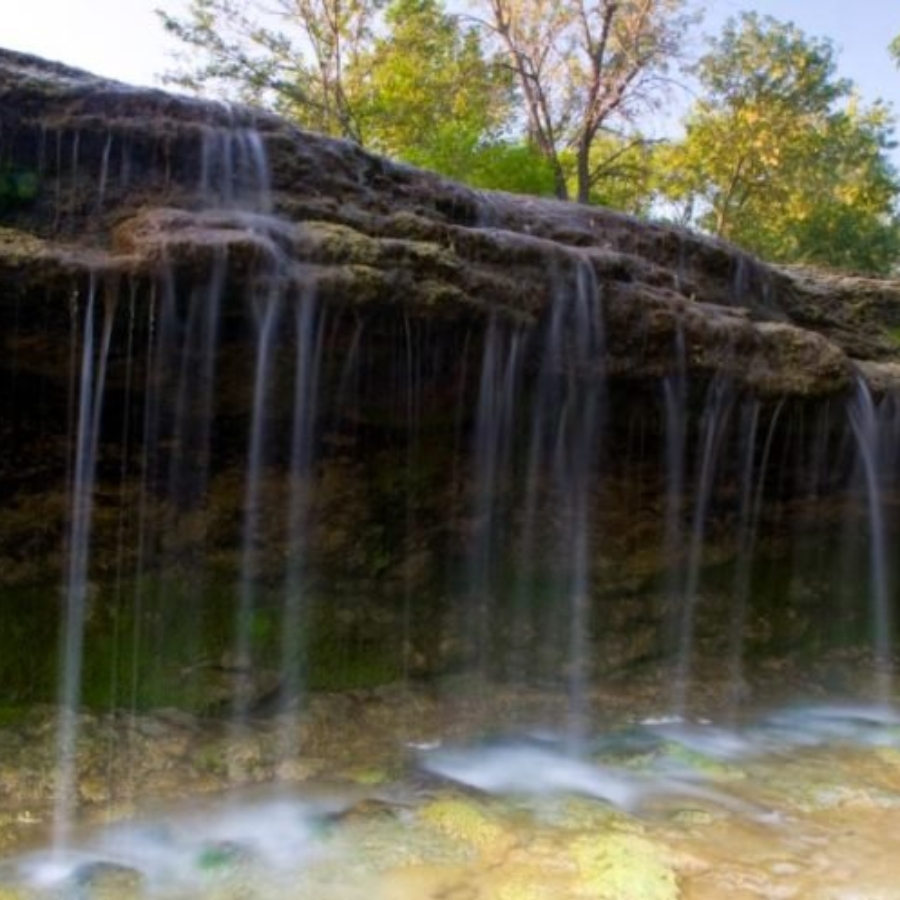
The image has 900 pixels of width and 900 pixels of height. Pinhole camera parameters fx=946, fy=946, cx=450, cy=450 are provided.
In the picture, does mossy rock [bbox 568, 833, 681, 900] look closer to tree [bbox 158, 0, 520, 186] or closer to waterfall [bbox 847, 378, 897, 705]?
waterfall [bbox 847, 378, 897, 705]

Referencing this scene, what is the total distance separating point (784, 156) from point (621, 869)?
69.1ft

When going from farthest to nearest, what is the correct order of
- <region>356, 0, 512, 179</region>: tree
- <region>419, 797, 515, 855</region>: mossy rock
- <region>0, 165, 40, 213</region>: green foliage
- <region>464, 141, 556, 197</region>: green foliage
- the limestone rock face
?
<region>356, 0, 512, 179</region>: tree
<region>464, 141, 556, 197</region>: green foliage
<region>0, 165, 40, 213</region>: green foliage
the limestone rock face
<region>419, 797, 515, 855</region>: mossy rock

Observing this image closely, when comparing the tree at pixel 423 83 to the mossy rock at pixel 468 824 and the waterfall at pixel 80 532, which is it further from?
the mossy rock at pixel 468 824

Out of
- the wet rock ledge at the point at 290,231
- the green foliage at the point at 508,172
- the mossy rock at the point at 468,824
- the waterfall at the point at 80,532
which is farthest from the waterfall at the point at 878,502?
the green foliage at the point at 508,172

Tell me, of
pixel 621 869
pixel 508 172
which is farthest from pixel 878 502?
pixel 508 172

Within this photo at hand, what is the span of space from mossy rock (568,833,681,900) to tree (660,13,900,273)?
65.8 feet

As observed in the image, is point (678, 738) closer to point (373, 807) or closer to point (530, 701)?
point (530, 701)

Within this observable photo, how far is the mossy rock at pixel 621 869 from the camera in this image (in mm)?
3736

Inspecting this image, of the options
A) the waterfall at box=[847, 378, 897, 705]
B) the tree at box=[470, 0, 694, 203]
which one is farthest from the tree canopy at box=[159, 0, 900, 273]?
the waterfall at box=[847, 378, 897, 705]

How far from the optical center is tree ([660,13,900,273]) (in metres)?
21.9

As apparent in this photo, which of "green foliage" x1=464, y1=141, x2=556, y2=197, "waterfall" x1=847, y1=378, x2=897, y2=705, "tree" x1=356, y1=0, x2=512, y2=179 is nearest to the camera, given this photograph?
"waterfall" x1=847, y1=378, x2=897, y2=705

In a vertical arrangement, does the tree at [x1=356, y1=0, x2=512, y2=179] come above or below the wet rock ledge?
above

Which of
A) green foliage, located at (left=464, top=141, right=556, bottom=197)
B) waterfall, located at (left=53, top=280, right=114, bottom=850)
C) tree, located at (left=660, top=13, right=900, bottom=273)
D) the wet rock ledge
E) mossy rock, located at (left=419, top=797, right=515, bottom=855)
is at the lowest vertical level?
mossy rock, located at (left=419, top=797, right=515, bottom=855)

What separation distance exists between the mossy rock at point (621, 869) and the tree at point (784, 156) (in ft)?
65.8
